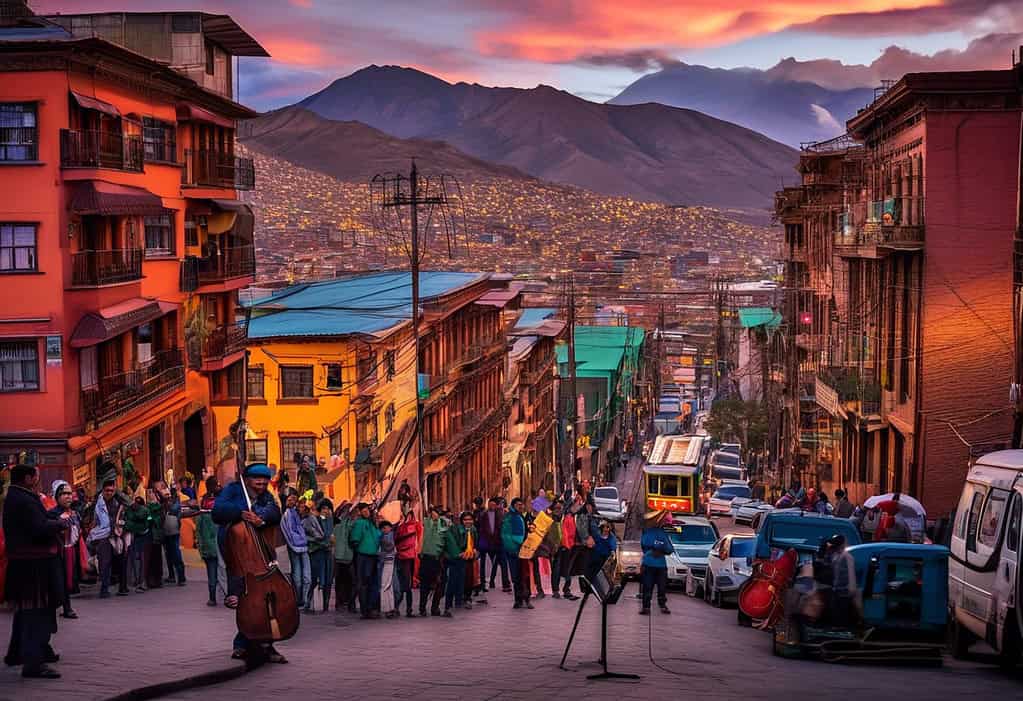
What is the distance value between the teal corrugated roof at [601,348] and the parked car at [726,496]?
4527 cm

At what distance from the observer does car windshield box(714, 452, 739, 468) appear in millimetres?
82125

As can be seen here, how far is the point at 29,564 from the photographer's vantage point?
12555 millimetres

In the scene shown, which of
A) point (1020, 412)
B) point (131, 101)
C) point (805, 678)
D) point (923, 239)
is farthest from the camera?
point (923, 239)

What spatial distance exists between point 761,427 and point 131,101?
5578 cm

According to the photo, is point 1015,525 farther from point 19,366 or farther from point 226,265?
point 226,265

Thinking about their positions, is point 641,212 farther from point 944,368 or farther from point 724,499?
point 944,368

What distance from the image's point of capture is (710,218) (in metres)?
191

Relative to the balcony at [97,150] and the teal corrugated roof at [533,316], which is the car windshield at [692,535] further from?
the teal corrugated roof at [533,316]

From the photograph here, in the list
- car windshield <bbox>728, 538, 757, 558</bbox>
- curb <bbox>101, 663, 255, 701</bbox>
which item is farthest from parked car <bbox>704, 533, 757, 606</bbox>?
curb <bbox>101, 663, 255, 701</bbox>

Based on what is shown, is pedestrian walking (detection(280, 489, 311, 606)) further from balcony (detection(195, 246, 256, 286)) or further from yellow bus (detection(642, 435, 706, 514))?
yellow bus (detection(642, 435, 706, 514))

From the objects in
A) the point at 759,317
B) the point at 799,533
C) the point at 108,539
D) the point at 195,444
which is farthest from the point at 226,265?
the point at 759,317

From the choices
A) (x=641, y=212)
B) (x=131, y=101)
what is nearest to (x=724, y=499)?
(x=131, y=101)

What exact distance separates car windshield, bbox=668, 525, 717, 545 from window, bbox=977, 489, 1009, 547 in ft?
59.0

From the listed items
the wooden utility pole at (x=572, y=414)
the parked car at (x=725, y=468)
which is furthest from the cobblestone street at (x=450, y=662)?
the parked car at (x=725, y=468)
